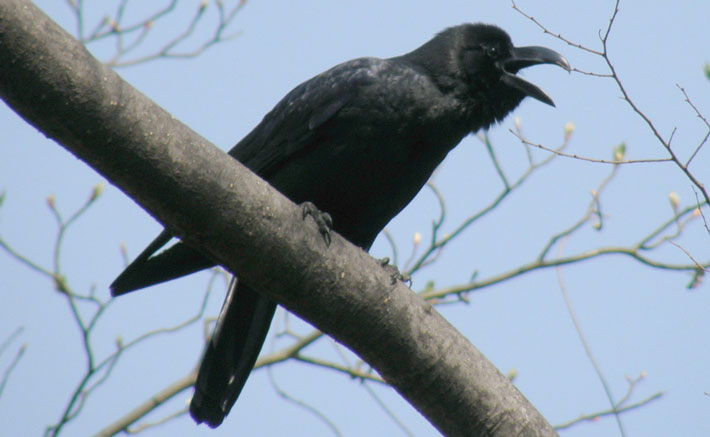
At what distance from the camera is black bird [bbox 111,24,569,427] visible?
13.4 feet

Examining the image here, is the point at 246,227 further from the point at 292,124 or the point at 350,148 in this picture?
the point at 292,124

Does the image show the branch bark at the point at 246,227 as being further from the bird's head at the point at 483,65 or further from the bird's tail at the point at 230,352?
the bird's head at the point at 483,65

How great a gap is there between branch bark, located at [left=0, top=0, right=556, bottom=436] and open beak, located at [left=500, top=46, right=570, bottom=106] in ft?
6.54

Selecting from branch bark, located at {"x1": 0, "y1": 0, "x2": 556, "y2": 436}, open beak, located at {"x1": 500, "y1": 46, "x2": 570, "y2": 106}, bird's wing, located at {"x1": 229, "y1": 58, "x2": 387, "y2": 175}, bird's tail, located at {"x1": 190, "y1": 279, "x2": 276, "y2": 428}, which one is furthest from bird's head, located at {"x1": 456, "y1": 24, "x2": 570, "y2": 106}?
branch bark, located at {"x1": 0, "y1": 0, "x2": 556, "y2": 436}

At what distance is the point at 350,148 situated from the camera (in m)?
4.10

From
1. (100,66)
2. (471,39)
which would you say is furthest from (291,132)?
(100,66)

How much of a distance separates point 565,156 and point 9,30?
7.95 feet

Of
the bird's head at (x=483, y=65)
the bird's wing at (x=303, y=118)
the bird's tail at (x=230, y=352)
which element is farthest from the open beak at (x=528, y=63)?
the bird's tail at (x=230, y=352)

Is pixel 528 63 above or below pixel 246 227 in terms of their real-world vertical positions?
above

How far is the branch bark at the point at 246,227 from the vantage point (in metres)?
2.35

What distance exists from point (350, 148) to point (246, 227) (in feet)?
4.87

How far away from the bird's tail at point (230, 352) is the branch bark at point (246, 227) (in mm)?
1246

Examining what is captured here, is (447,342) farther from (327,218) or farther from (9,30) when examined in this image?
(9,30)

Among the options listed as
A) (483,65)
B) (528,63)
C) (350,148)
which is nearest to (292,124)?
→ (350,148)
